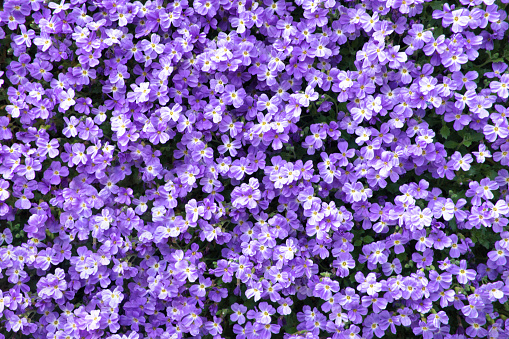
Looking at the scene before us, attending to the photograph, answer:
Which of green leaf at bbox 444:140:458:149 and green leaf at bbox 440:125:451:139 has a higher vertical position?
green leaf at bbox 440:125:451:139

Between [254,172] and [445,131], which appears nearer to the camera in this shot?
[445,131]

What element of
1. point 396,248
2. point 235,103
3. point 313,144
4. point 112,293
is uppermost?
point 235,103

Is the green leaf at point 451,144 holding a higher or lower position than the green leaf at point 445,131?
lower

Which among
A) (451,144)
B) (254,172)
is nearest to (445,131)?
(451,144)

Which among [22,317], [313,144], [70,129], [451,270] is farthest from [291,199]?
[22,317]

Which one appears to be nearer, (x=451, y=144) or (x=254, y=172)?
(x=451, y=144)

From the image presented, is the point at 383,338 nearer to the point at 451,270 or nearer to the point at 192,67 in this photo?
the point at 451,270

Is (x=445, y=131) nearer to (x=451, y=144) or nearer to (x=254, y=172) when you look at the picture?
(x=451, y=144)

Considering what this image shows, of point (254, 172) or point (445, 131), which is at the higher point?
point (445, 131)
